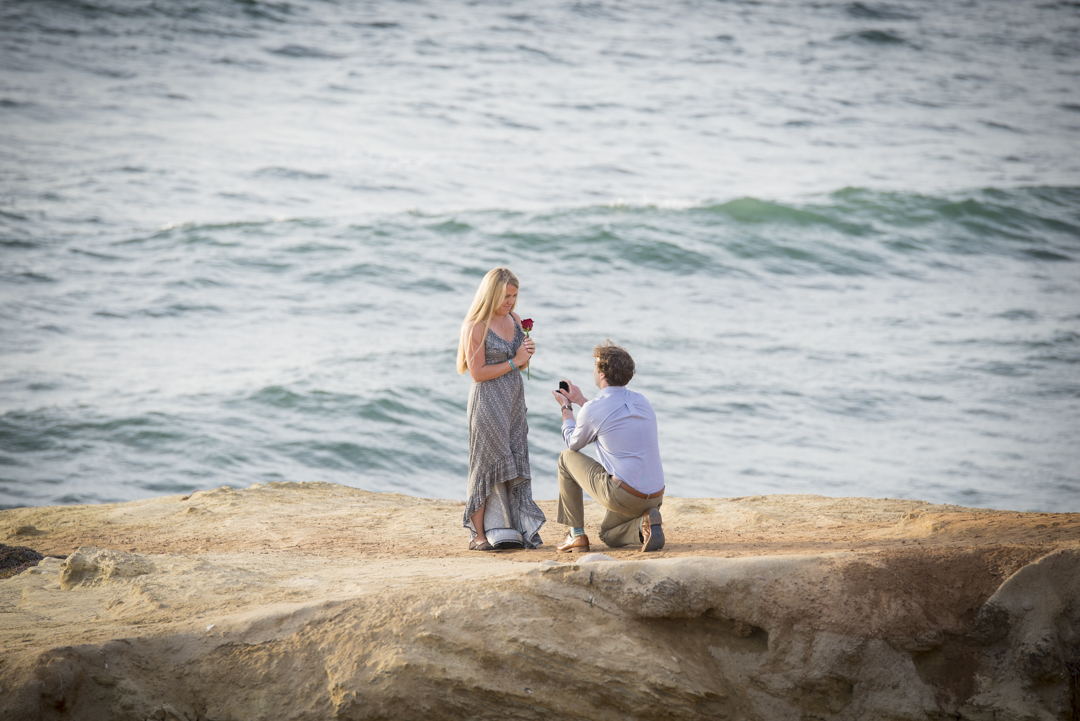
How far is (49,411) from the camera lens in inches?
416

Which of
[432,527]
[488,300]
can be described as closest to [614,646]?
[488,300]

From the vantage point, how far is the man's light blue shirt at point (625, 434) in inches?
187

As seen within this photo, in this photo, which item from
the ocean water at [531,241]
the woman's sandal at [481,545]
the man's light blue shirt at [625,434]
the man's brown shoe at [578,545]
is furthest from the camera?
the ocean water at [531,241]

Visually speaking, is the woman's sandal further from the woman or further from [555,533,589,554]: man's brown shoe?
[555,533,589,554]: man's brown shoe

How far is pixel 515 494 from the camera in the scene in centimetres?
534

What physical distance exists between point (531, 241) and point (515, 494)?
41.7 feet

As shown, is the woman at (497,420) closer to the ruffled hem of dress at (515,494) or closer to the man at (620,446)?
the ruffled hem of dress at (515,494)

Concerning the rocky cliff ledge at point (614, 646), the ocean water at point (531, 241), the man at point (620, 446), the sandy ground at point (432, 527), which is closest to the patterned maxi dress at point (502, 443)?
the sandy ground at point (432, 527)

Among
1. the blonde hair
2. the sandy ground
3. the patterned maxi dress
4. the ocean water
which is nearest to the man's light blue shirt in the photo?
the sandy ground

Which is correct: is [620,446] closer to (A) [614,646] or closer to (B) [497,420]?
(B) [497,420]

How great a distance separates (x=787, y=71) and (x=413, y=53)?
517 inches

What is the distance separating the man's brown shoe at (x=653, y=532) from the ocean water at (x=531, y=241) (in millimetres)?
4963

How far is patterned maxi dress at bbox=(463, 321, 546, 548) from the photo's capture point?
16.9 feet

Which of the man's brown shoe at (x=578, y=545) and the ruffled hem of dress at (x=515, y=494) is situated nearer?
the man's brown shoe at (x=578, y=545)
